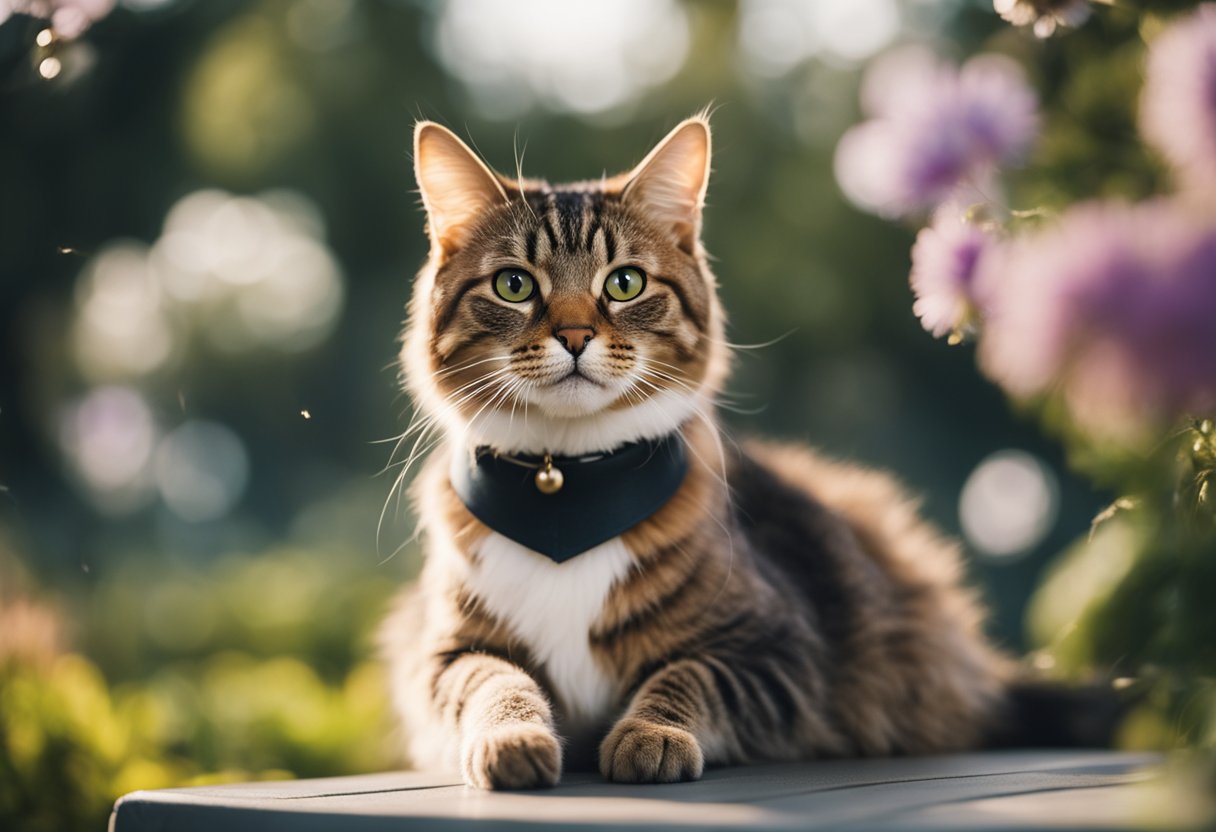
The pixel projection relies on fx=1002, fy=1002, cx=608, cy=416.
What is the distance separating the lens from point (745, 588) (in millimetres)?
1766

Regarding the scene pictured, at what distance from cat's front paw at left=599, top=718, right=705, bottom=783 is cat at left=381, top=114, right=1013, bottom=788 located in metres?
0.01

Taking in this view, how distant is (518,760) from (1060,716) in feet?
4.13

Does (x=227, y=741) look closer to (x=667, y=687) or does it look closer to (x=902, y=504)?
(x=667, y=687)

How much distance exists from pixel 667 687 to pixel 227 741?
4.77 ft

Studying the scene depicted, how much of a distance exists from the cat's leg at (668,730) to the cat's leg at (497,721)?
0.30 ft

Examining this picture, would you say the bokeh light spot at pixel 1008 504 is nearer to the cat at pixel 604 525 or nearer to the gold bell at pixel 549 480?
the cat at pixel 604 525

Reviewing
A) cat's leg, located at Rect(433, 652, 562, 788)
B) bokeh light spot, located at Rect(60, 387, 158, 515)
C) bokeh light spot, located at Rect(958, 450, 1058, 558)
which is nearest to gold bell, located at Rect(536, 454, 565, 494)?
cat's leg, located at Rect(433, 652, 562, 788)

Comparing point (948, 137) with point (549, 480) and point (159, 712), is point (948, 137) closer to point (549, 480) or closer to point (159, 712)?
point (549, 480)

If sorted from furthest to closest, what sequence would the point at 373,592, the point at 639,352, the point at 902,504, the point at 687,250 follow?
the point at 373,592 < the point at 902,504 < the point at 687,250 < the point at 639,352

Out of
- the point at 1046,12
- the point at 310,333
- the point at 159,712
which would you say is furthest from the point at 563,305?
the point at 310,333

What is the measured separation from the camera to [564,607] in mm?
1662

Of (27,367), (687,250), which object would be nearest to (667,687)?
(687,250)

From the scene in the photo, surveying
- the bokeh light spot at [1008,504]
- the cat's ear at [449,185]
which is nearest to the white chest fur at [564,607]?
the cat's ear at [449,185]

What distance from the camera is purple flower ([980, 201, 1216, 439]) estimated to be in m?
0.63
